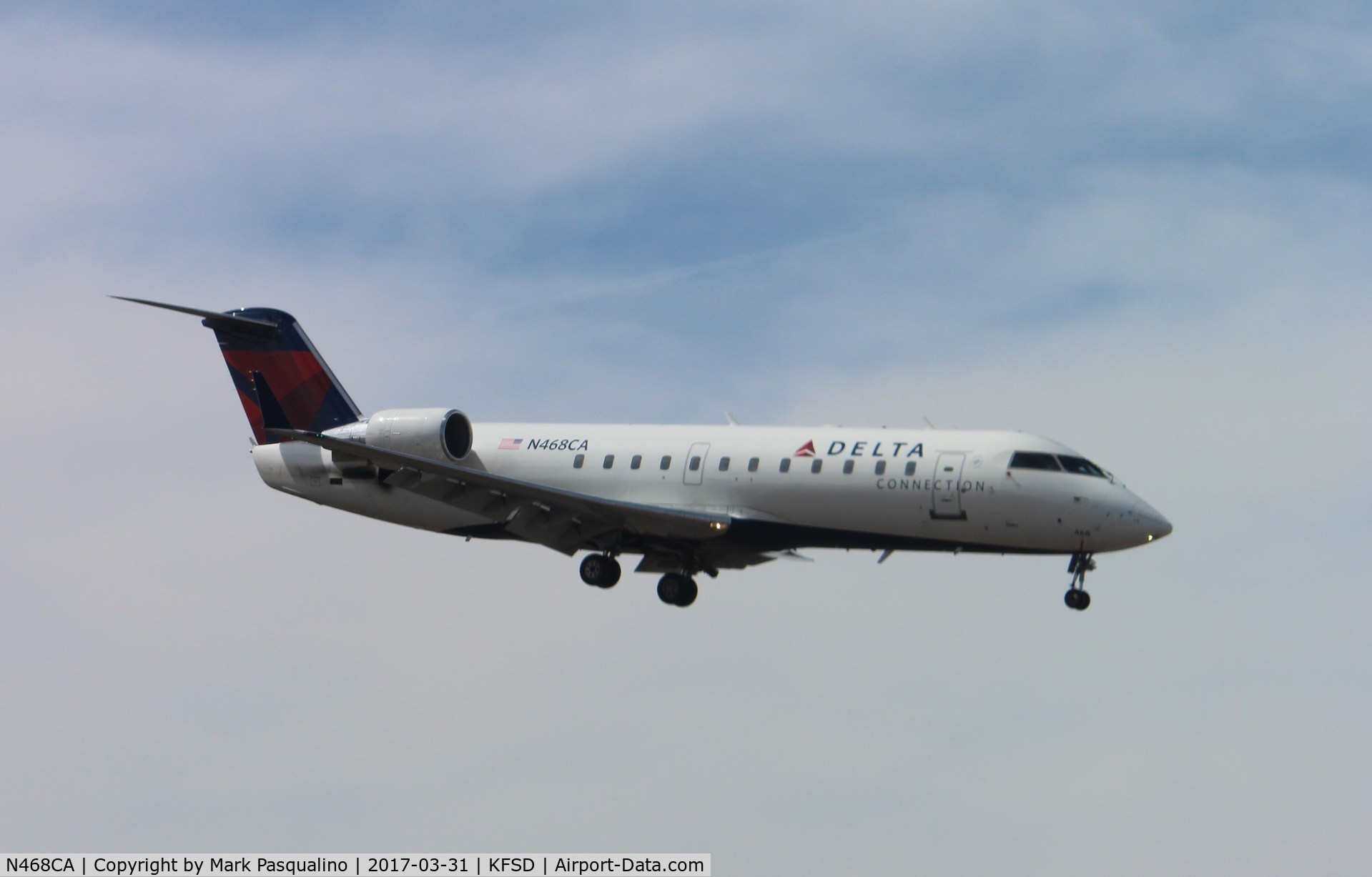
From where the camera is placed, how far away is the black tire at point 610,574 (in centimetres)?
4281

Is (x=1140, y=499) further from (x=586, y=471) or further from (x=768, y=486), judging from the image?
(x=586, y=471)

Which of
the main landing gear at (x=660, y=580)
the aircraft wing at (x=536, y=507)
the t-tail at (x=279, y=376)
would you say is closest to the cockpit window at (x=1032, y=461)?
the aircraft wing at (x=536, y=507)

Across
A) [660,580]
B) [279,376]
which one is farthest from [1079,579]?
[279,376]

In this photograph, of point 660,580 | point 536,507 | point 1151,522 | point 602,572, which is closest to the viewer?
point 1151,522

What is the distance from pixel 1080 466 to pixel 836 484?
5.53 metres

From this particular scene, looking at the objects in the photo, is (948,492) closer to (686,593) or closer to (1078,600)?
(1078,600)

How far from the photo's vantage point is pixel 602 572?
4284 centimetres

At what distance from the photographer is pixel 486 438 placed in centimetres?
4556

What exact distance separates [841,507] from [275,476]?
16422 millimetres

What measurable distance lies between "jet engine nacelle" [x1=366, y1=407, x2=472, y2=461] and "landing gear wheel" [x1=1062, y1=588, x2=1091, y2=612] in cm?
1587

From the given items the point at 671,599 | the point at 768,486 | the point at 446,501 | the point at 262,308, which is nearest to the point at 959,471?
the point at 768,486

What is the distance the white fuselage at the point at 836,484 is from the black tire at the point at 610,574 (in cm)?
160

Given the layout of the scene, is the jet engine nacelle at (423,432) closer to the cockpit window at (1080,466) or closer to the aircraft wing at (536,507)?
the aircraft wing at (536,507)

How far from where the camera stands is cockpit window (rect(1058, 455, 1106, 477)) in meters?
38.6
